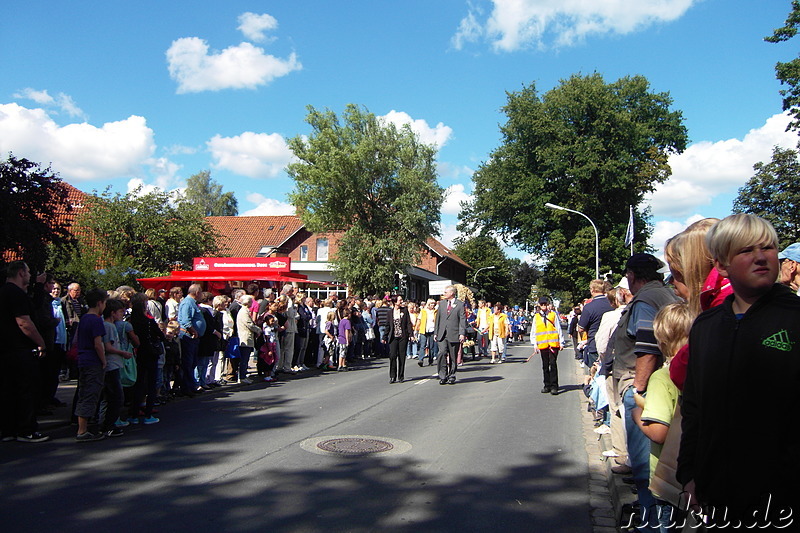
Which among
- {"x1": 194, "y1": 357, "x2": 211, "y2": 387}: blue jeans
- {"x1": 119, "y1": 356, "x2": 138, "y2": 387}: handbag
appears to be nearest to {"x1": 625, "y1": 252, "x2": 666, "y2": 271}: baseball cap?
{"x1": 119, "y1": 356, "x2": 138, "y2": 387}: handbag

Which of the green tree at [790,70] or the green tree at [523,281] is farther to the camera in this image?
the green tree at [523,281]

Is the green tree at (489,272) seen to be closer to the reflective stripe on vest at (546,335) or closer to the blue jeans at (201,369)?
the reflective stripe on vest at (546,335)

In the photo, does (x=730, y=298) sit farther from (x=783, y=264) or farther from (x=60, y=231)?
(x=60, y=231)

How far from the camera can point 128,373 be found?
27.2ft

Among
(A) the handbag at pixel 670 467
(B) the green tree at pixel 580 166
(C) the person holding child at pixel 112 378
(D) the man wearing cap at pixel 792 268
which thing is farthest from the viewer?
(B) the green tree at pixel 580 166

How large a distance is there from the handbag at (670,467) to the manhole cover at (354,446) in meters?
4.16

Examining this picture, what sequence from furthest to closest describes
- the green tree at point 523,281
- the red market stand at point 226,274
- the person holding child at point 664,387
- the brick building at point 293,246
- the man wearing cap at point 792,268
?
1. the green tree at point 523,281
2. the brick building at point 293,246
3. the red market stand at point 226,274
4. the man wearing cap at point 792,268
5. the person holding child at point 664,387

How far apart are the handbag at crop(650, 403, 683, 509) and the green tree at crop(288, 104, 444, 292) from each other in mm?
39242

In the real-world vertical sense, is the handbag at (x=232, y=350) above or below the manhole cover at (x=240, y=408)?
above

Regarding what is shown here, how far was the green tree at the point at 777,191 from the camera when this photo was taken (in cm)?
4369

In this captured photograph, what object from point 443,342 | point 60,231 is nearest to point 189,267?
point 60,231

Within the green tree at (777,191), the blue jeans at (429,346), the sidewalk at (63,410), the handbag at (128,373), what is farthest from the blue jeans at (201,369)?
the green tree at (777,191)

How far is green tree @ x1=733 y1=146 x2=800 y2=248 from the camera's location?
1720 inches

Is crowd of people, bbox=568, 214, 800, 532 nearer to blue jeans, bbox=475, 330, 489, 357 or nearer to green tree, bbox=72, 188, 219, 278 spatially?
blue jeans, bbox=475, 330, 489, 357
